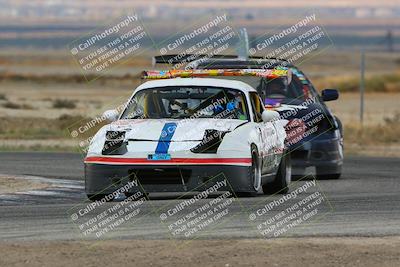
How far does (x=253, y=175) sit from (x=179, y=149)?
95 centimetres

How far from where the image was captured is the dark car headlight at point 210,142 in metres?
14.0

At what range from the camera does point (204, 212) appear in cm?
1302

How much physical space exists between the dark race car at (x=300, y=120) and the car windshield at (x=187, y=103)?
2702 millimetres

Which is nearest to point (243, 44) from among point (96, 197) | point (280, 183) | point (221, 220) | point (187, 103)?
point (280, 183)

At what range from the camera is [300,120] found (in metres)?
18.6

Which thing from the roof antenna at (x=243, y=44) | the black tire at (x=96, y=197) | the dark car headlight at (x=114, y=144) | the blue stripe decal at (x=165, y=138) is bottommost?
the roof antenna at (x=243, y=44)

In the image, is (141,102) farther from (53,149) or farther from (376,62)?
(376,62)

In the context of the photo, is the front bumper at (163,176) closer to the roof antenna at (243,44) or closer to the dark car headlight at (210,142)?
the dark car headlight at (210,142)

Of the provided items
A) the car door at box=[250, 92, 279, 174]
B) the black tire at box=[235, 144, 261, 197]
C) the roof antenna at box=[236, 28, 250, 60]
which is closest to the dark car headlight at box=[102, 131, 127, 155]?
the black tire at box=[235, 144, 261, 197]

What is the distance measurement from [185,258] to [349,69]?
94.6 meters

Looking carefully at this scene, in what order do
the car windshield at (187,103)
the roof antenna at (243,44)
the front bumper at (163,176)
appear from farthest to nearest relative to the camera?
the roof antenna at (243,44) < the car windshield at (187,103) < the front bumper at (163,176)

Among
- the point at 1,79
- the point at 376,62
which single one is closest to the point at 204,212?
the point at 1,79

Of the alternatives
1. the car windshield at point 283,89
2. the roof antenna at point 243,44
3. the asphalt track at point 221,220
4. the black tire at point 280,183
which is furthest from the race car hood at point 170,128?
the roof antenna at point 243,44

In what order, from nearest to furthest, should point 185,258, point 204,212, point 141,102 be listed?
1. point 185,258
2. point 204,212
3. point 141,102
